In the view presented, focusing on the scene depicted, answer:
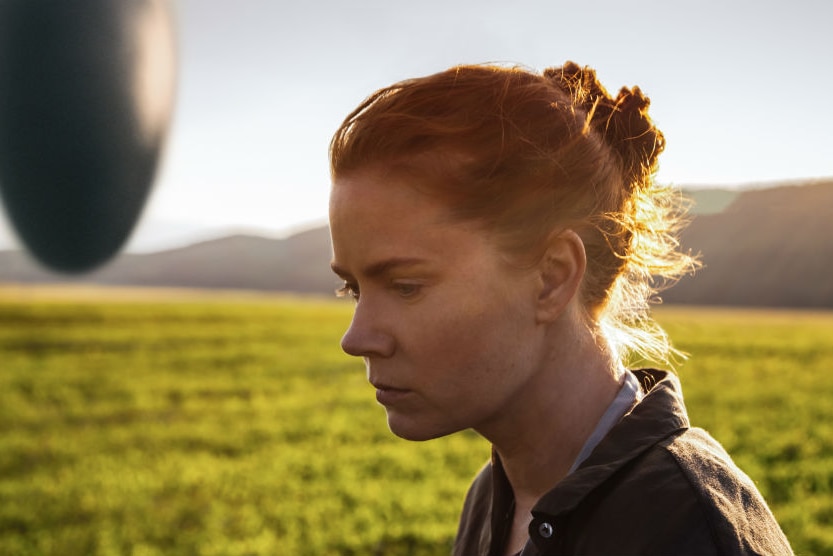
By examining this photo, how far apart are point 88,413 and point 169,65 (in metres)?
5.77

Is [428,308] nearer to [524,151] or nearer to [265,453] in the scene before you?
[524,151]

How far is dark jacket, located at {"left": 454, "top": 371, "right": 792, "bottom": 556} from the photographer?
4.07 ft

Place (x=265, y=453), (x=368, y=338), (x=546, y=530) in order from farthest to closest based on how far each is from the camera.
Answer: (x=265, y=453)
(x=368, y=338)
(x=546, y=530)

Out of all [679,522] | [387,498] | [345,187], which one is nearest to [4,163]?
[387,498]

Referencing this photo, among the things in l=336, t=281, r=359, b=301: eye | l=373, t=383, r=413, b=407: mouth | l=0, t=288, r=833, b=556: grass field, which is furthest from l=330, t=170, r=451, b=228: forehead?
l=0, t=288, r=833, b=556: grass field

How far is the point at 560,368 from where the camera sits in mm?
1606

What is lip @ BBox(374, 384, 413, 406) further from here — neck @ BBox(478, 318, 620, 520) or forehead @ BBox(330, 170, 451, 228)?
forehead @ BBox(330, 170, 451, 228)

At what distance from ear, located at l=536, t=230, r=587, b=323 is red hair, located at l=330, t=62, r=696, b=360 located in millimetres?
32

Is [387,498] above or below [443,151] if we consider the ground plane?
below

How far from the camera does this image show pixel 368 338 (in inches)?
60.2

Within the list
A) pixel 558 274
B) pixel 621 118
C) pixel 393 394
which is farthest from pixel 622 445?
pixel 621 118

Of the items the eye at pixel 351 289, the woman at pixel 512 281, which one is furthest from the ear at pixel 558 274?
the eye at pixel 351 289

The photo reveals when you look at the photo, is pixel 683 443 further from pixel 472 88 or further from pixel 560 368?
pixel 472 88

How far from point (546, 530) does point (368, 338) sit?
509 mm
